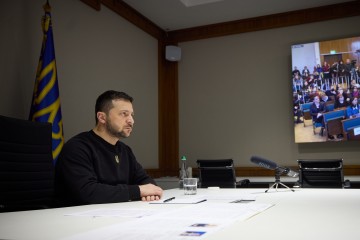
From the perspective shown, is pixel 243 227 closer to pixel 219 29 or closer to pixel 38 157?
pixel 38 157

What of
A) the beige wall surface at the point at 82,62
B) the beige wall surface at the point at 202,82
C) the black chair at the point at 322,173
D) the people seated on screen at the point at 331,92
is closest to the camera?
the beige wall surface at the point at 82,62

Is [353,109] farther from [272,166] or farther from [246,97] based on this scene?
[272,166]

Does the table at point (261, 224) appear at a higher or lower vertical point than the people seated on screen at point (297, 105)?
lower

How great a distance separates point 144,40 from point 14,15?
95.6 inches

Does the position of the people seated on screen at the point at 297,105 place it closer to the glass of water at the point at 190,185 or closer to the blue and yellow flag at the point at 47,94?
the blue and yellow flag at the point at 47,94

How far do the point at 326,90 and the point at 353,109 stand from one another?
418 mm

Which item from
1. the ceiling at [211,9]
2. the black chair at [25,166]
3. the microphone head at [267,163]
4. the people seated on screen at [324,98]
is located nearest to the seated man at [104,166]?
the black chair at [25,166]

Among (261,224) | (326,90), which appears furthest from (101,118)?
(326,90)

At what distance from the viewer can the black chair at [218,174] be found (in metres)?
4.43

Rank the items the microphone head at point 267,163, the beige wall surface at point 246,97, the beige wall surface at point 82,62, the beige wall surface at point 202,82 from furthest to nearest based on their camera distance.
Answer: the beige wall surface at point 246,97
the beige wall surface at point 202,82
the beige wall surface at point 82,62
the microphone head at point 267,163

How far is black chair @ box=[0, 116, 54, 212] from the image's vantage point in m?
2.03

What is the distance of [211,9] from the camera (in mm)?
5219

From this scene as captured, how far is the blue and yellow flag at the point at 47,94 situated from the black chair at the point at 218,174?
Result: 195 centimetres

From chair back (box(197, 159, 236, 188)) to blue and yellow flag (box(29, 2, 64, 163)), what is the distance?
194 cm
